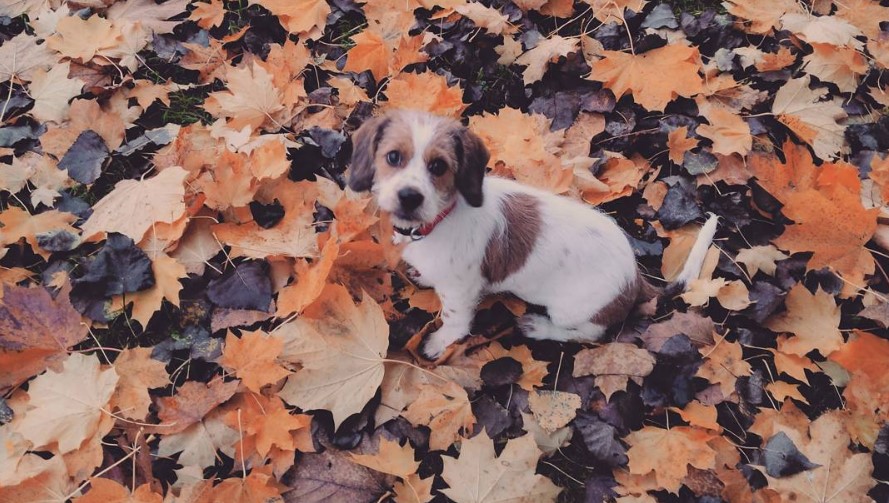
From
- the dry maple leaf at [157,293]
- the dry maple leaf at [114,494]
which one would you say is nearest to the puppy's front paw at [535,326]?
the dry maple leaf at [157,293]

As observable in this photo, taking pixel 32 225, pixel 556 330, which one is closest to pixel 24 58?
pixel 32 225

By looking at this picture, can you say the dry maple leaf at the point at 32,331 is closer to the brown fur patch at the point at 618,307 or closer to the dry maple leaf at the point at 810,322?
the brown fur patch at the point at 618,307

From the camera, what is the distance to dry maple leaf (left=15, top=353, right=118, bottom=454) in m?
2.34

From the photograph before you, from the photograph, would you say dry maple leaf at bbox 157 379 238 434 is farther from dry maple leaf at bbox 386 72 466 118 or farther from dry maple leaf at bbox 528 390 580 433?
dry maple leaf at bbox 386 72 466 118

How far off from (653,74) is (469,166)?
1.74 meters

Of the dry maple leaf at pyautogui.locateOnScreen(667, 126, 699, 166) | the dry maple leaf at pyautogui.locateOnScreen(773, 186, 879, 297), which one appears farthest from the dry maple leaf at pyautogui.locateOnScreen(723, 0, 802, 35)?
the dry maple leaf at pyautogui.locateOnScreen(773, 186, 879, 297)

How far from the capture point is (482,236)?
2703 millimetres

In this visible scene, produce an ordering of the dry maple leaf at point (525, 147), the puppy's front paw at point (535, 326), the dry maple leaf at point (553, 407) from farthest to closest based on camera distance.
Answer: the dry maple leaf at point (525, 147) → the puppy's front paw at point (535, 326) → the dry maple leaf at point (553, 407)

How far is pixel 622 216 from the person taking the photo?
3.39m

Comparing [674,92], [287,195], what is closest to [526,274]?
[287,195]

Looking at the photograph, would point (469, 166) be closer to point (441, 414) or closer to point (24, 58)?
point (441, 414)

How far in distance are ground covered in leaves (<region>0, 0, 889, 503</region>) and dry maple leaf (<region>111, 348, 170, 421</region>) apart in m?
0.01

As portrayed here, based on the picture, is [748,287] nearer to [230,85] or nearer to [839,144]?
[839,144]

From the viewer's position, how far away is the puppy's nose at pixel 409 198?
2338 millimetres
